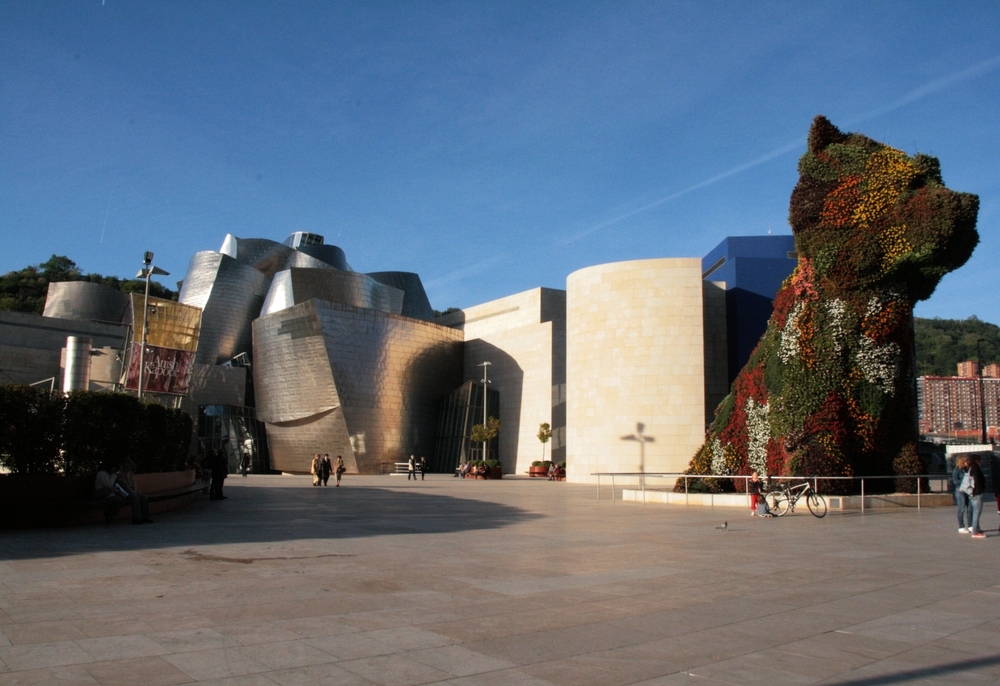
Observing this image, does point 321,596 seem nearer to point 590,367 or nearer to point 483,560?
point 483,560

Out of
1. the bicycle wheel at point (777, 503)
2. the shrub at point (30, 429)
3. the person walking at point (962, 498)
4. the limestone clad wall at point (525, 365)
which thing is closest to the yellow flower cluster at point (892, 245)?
the person walking at point (962, 498)

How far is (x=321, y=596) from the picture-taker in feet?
22.6

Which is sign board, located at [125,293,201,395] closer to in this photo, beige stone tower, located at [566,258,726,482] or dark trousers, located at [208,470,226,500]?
dark trousers, located at [208,470,226,500]

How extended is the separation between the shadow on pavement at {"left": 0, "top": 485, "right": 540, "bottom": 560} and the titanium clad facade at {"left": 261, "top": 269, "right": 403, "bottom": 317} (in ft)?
97.6

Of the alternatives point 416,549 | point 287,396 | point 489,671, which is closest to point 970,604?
point 489,671

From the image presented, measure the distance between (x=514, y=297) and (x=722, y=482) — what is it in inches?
1229

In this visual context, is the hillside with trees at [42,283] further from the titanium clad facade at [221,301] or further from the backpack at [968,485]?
the backpack at [968,485]

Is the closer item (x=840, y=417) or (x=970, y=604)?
(x=970, y=604)

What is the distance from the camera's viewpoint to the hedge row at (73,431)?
504 inches

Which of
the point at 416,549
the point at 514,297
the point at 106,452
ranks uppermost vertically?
the point at 514,297

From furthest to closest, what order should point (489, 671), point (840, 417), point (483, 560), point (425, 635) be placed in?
1. point (840, 417)
2. point (483, 560)
3. point (425, 635)
4. point (489, 671)

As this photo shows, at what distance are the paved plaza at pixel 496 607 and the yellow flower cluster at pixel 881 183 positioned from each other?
6597 mm

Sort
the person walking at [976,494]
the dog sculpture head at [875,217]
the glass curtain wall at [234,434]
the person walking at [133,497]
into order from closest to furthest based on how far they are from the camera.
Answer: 1. the person walking at [976,494]
2. the person walking at [133,497]
3. the dog sculpture head at [875,217]
4. the glass curtain wall at [234,434]

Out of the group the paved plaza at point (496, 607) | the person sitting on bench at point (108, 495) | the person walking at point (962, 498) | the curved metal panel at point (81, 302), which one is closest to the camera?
the paved plaza at point (496, 607)
